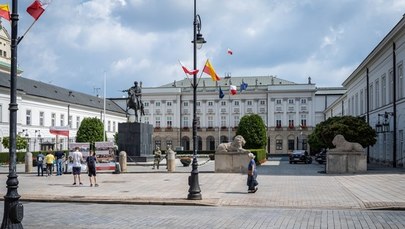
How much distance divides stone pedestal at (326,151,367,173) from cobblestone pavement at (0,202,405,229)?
53.2 feet

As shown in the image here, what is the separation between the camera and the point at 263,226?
463 inches

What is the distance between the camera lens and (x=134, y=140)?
1521 inches

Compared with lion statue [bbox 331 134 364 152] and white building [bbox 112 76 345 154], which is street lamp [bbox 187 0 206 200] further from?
white building [bbox 112 76 345 154]

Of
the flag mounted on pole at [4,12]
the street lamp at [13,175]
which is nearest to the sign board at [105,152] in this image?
the flag mounted on pole at [4,12]

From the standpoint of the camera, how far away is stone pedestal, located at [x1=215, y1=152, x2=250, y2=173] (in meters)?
31.6

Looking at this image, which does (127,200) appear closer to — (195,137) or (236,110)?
(195,137)

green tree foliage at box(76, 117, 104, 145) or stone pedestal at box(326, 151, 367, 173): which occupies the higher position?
green tree foliage at box(76, 117, 104, 145)

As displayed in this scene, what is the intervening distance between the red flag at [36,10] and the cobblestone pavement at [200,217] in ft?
17.1

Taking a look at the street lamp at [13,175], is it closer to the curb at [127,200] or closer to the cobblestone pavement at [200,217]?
the cobblestone pavement at [200,217]

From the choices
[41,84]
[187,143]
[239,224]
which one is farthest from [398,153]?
[187,143]

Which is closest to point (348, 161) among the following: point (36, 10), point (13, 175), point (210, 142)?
point (36, 10)

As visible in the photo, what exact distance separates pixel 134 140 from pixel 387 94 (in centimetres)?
2281

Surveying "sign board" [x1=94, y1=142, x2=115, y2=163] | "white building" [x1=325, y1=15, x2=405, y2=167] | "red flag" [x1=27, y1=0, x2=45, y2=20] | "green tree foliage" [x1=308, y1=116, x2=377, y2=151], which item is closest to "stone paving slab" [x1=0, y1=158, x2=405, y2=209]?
"sign board" [x1=94, y1=142, x2=115, y2=163]

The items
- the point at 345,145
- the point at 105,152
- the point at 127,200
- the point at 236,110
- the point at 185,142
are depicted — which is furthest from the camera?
the point at 185,142
